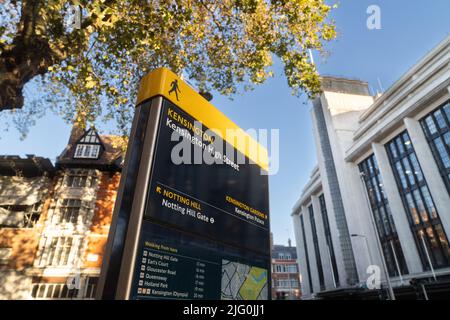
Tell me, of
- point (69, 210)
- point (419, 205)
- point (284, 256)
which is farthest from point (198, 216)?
point (284, 256)

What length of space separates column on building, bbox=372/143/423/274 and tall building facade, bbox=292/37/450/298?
0.11 metres

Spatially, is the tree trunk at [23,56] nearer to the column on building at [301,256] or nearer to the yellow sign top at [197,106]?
the yellow sign top at [197,106]

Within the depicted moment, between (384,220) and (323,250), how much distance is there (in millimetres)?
18217

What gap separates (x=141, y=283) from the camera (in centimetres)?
314

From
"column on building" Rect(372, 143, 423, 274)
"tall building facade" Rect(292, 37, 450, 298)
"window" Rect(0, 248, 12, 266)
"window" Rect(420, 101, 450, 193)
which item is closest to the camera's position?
"window" Rect(0, 248, 12, 266)

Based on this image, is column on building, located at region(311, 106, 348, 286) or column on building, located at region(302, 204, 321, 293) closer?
column on building, located at region(311, 106, 348, 286)

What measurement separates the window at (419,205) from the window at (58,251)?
38.8 m

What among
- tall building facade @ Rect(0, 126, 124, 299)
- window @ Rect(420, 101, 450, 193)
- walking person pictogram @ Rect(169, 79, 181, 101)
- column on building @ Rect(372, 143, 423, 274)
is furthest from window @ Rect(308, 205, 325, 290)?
walking person pictogram @ Rect(169, 79, 181, 101)

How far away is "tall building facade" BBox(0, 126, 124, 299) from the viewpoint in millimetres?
23344

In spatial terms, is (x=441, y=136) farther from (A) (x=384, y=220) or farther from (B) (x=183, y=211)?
(B) (x=183, y=211)

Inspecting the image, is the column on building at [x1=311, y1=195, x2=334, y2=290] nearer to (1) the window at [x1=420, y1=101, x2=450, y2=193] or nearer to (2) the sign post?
(1) the window at [x1=420, y1=101, x2=450, y2=193]

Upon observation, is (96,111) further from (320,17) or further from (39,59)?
(320,17)

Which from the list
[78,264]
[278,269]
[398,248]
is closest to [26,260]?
[78,264]

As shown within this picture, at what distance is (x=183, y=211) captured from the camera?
3840 mm
